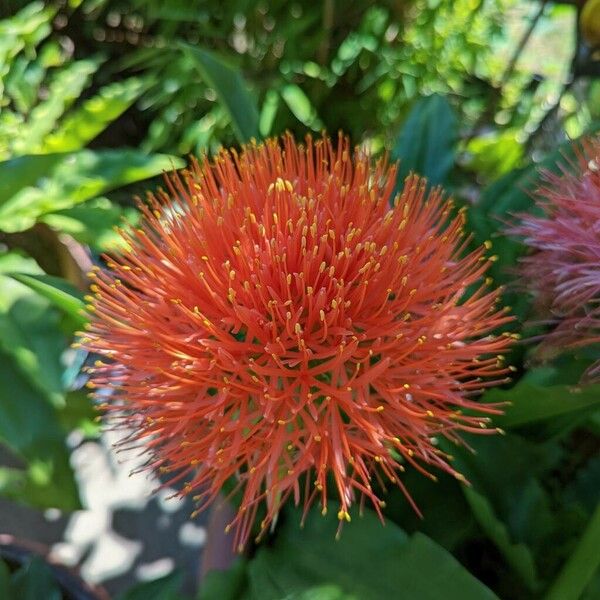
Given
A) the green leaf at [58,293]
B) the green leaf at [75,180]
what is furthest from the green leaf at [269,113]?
the green leaf at [58,293]

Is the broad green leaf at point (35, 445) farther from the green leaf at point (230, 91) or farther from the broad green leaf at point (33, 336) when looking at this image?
the green leaf at point (230, 91)

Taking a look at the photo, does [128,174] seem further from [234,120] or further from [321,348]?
[321,348]

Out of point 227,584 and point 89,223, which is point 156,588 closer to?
point 227,584

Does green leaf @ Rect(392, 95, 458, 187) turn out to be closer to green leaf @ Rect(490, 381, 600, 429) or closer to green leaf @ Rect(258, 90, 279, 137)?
green leaf @ Rect(258, 90, 279, 137)

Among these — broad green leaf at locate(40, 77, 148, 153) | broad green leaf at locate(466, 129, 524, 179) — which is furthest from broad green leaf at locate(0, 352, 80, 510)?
broad green leaf at locate(466, 129, 524, 179)

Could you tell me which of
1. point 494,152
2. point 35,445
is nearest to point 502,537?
point 35,445

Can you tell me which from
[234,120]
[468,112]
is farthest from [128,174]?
[468,112]

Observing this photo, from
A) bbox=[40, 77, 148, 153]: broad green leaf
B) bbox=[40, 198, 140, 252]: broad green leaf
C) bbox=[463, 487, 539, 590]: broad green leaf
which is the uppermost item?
bbox=[40, 77, 148, 153]: broad green leaf
